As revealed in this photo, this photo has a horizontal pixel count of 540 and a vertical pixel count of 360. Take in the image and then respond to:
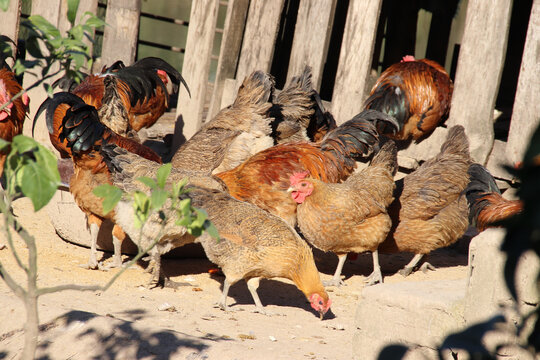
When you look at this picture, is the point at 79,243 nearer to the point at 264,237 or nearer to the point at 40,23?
the point at 264,237

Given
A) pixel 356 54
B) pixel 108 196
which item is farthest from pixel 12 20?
pixel 108 196

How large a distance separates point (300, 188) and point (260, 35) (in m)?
2.73

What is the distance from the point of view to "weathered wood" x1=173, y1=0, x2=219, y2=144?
751 cm

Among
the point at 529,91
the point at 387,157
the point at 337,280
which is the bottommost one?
the point at 337,280

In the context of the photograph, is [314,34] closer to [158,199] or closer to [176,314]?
[176,314]

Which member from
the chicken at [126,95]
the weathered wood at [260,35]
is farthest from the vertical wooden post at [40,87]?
the weathered wood at [260,35]

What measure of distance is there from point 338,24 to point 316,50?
167 inches

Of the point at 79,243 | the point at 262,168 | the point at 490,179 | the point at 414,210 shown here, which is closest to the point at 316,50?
the point at 262,168

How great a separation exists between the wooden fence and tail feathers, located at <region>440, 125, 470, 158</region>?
0.15 m

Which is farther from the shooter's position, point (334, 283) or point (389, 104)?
point (389, 104)

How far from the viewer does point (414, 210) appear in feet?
19.7

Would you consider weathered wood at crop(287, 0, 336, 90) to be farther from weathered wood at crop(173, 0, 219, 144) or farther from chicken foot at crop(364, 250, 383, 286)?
chicken foot at crop(364, 250, 383, 286)

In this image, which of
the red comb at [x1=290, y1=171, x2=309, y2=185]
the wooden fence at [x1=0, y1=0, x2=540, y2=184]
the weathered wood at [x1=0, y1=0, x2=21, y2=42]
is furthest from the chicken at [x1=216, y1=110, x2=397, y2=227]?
the weathered wood at [x1=0, y1=0, x2=21, y2=42]

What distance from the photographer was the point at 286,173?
6059 mm
